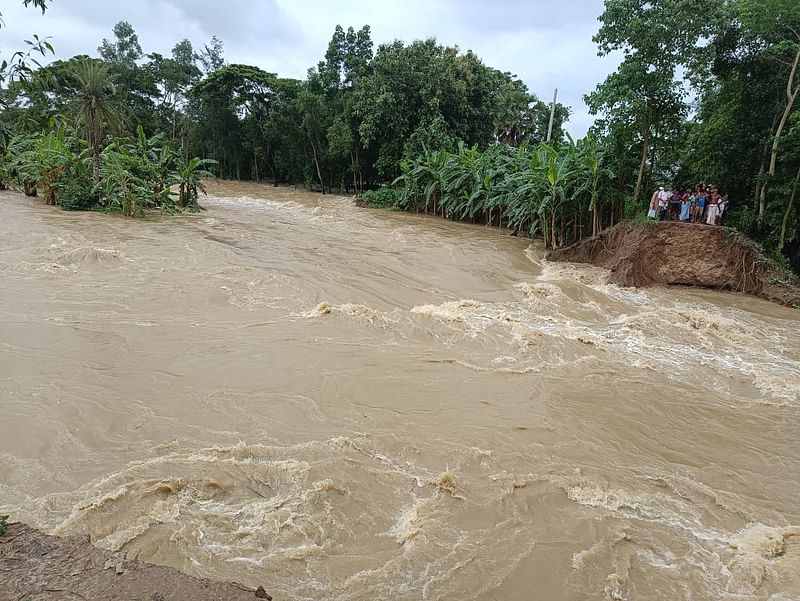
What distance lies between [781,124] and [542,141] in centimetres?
667

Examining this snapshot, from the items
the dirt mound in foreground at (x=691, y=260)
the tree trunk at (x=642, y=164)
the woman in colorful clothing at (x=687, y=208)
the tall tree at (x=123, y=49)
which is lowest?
the dirt mound in foreground at (x=691, y=260)

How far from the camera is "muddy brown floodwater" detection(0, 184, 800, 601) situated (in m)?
3.38

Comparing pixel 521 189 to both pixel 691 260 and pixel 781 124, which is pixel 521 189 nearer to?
pixel 691 260

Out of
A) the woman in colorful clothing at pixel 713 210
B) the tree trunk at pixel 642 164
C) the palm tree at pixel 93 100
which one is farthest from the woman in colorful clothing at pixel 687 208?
the palm tree at pixel 93 100

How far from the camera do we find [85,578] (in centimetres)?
236

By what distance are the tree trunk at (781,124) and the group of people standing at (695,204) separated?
0.75m

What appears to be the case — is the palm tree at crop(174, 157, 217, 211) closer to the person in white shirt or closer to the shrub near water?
the shrub near water

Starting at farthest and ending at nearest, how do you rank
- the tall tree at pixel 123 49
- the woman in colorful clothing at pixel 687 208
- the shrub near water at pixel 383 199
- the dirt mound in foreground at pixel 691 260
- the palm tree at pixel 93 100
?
the tall tree at pixel 123 49, the shrub near water at pixel 383 199, the palm tree at pixel 93 100, the woman in colorful clothing at pixel 687 208, the dirt mound in foreground at pixel 691 260

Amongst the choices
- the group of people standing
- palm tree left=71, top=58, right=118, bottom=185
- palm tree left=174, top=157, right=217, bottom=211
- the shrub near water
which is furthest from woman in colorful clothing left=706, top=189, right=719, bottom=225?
palm tree left=71, top=58, right=118, bottom=185

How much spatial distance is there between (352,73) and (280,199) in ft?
33.2

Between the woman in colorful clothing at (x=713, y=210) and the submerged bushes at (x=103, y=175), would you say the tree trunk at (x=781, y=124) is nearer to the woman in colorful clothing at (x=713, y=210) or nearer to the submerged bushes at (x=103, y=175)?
the woman in colorful clothing at (x=713, y=210)

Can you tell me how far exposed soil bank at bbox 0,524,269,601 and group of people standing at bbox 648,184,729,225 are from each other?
12.8m

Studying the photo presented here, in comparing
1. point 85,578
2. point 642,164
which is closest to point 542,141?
point 642,164

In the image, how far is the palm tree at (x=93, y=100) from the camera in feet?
50.5
